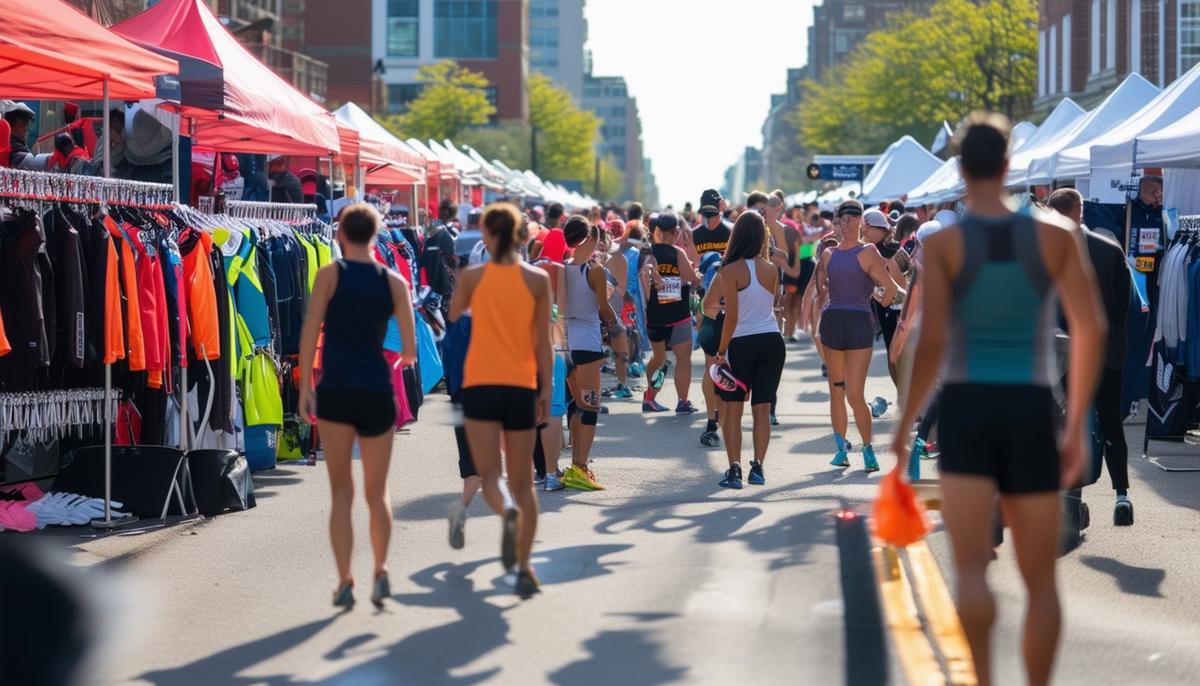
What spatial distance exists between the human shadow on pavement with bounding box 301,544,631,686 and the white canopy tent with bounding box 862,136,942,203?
27.2m

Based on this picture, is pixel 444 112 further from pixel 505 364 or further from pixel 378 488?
pixel 378 488

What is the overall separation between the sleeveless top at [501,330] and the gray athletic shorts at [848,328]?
16.1 feet

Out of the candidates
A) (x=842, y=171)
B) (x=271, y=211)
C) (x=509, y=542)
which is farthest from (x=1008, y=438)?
(x=842, y=171)

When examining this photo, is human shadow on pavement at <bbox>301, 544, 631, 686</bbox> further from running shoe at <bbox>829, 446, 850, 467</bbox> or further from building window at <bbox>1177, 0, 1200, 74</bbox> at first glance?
building window at <bbox>1177, 0, 1200, 74</bbox>

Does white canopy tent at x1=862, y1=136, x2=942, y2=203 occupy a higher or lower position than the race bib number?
higher

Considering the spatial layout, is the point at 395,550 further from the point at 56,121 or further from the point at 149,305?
the point at 56,121

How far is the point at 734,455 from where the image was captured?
1164cm

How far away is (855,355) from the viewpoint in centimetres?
1238

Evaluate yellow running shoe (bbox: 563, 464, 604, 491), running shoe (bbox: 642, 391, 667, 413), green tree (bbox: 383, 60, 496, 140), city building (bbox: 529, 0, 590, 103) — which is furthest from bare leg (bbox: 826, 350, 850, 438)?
city building (bbox: 529, 0, 590, 103)

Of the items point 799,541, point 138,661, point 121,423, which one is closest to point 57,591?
point 138,661

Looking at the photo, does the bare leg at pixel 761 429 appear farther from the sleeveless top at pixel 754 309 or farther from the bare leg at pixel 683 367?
the bare leg at pixel 683 367

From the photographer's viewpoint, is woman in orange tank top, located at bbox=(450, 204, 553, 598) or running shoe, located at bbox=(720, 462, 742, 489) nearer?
woman in orange tank top, located at bbox=(450, 204, 553, 598)

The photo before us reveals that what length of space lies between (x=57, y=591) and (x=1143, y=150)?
11314 mm

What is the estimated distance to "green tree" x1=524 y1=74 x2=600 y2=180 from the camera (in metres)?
102
